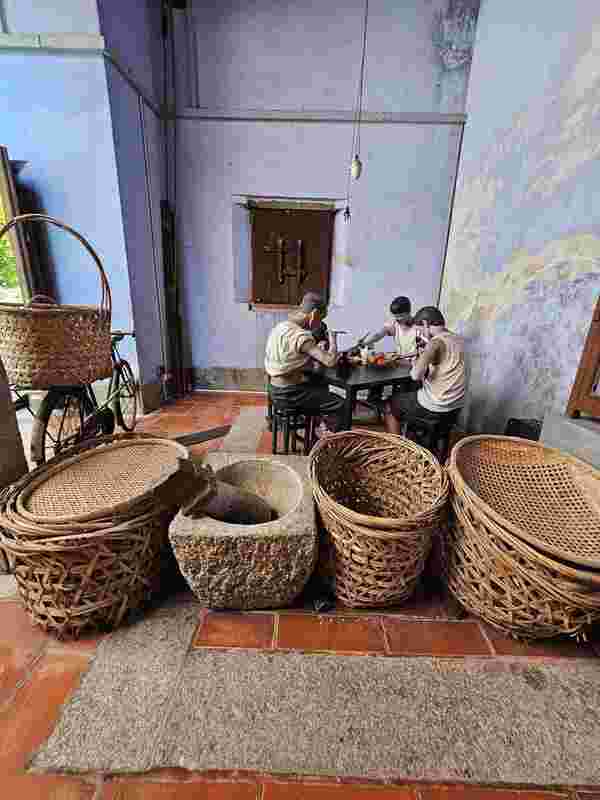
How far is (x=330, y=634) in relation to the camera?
1201mm

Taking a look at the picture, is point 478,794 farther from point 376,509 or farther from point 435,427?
point 435,427

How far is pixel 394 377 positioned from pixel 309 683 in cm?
200

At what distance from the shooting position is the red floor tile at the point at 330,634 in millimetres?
1157

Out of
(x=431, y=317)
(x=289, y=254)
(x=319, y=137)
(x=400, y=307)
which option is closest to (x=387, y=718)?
(x=431, y=317)

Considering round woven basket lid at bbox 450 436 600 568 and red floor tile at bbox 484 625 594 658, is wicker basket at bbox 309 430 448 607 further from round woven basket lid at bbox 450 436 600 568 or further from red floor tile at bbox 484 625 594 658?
red floor tile at bbox 484 625 594 658

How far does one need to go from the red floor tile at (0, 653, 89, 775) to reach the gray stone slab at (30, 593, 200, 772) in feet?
0.12

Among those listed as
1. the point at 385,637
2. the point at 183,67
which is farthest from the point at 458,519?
the point at 183,67

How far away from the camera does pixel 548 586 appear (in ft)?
3.16

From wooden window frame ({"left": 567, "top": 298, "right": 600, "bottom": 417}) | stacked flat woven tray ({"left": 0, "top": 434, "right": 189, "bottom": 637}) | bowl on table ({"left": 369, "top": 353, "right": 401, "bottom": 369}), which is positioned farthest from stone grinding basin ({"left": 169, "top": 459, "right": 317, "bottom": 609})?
bowl on table ({"left": 369, "top": 353, "right": 401, "bottom": 369})

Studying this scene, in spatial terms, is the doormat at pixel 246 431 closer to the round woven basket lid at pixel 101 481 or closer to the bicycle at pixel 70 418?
the bicycle at pixel 70 418

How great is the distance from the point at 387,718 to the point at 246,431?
94.1 inches

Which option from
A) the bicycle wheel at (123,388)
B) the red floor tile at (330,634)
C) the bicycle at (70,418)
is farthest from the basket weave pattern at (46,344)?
the red floor tile at (330,634)

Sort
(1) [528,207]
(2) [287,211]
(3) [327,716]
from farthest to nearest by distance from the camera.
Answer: (2) [287,211]
(1) [528,207]
(3) [327,716]

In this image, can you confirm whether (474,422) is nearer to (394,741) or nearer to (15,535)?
(394,741)
